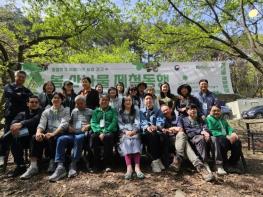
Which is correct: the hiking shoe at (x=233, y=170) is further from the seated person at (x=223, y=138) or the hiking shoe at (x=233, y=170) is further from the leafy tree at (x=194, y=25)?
the leafy tree at (x=194, y=25)

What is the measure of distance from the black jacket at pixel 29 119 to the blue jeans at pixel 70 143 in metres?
0.67

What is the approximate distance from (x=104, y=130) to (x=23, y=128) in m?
1.46

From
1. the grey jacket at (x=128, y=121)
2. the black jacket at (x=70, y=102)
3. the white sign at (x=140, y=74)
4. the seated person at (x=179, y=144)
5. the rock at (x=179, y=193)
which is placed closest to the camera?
the rock at (x=179, y=193)

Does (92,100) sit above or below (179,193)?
above

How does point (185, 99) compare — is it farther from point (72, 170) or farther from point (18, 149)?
point (18, 149)

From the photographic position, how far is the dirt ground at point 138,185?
15.9 feet

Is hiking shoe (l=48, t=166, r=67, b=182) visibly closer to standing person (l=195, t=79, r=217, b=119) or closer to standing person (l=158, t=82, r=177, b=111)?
standing person (l=158, t=82, r=177, b=111)

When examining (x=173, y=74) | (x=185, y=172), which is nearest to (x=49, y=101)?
(x=185, y=172)

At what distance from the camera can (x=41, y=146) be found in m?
5.63

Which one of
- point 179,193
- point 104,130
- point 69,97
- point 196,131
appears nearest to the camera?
point 179,193

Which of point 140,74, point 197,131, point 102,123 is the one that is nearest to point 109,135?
point 102,123

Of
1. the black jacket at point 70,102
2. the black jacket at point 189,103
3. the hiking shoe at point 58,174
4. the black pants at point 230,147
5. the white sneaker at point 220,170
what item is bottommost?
the white sneaker at point 220,170

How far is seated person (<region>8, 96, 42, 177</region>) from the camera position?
5.56m

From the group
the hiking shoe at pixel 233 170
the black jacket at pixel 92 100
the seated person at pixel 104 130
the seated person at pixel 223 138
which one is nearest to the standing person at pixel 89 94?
the black jacket at pixel 92 100
